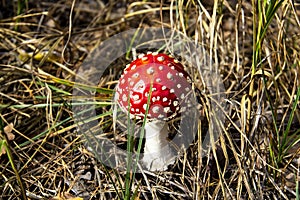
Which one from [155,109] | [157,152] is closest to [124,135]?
[157,152]

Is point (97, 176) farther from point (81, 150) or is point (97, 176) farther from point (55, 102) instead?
point (55, 102)

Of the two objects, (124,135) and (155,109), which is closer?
(155,109)

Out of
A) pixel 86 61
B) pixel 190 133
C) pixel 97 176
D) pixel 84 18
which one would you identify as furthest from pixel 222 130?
pixel 84 18

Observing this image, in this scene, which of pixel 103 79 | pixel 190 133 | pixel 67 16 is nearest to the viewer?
pixel 190 133

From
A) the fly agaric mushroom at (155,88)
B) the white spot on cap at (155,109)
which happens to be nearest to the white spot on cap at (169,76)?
the fly agaric mushroom at (155,88)

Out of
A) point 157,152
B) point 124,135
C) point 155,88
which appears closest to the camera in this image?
point 155,88

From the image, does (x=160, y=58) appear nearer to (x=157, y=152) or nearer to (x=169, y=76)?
(x=169, y=76)

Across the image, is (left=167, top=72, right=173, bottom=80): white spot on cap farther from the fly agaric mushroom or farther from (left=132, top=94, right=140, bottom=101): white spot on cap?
(left=132, top=94, right=140, bottom=101): white spot on cap
